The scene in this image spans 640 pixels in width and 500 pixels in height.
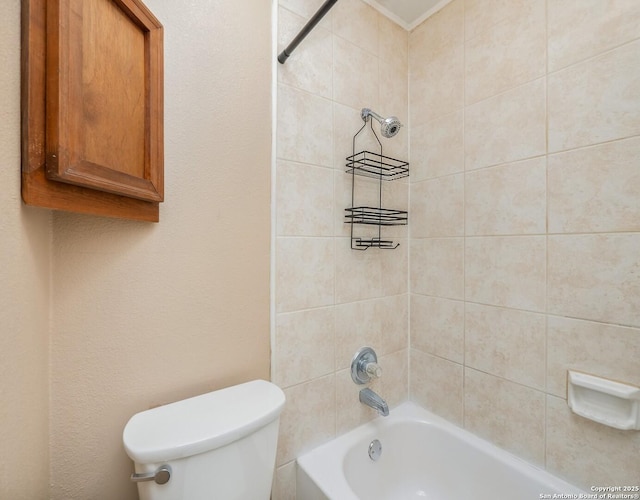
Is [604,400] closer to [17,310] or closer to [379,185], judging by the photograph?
[379,185]

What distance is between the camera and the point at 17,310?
0.51 metres

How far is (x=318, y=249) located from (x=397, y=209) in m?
0.53

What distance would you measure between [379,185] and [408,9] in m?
0.88

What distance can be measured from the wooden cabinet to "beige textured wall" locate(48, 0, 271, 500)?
75 mm

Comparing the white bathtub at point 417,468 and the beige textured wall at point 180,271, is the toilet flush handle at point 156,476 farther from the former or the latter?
the white bathtub at point 417,468

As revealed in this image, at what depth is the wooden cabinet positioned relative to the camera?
20.2 inches

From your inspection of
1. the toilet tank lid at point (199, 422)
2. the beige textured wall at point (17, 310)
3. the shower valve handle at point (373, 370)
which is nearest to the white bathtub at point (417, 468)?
the shower valve handle at point (373, 370)

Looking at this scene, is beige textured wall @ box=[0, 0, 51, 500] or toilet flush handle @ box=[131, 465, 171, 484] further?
toilet flush handle @ box=[131, 465, 171, 484]

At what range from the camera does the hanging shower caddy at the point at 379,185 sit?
1210 mm

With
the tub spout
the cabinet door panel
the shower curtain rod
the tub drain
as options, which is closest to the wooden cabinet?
the cabinet door panel

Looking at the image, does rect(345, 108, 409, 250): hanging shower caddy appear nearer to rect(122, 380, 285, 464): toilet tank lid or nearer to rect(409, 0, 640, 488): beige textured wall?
rect(409, 0, 640, 488): beige textured wall

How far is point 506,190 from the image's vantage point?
1103mm

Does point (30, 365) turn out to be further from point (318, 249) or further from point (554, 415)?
point (554, 415)

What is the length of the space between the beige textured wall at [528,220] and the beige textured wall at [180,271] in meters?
0.84
